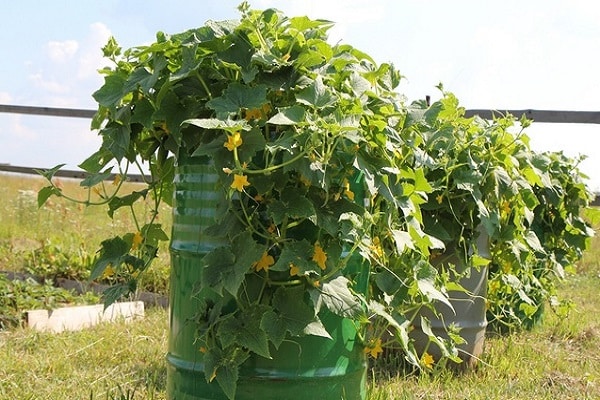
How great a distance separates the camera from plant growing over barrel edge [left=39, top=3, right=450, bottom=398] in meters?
1.33

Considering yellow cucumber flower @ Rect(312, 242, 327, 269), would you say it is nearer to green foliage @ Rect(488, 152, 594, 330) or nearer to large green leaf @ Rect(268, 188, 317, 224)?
large green leaf @ Rect(268, 188, 317, 224)

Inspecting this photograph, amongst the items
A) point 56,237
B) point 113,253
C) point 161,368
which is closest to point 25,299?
point 161,368

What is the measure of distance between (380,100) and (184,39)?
0.41m

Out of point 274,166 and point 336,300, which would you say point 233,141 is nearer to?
point 274,166

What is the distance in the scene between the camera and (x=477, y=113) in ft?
19.6

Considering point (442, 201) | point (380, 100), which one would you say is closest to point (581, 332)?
point (442, 201)

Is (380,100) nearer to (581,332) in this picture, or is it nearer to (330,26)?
(330,26)

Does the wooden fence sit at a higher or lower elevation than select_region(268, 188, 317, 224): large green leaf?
higher

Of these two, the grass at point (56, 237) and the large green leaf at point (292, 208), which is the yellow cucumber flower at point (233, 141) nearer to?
the large green leaf at point (292, 208)

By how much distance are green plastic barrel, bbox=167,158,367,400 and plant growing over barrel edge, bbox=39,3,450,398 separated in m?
0.06

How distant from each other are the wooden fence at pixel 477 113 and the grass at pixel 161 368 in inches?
58.2

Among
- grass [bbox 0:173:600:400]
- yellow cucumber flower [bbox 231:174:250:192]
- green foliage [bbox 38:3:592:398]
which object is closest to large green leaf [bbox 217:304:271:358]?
green foliage [bbox 38:3:592:398]

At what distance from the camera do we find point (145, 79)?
1.44 metres

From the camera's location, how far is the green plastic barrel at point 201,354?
147 centimetres
